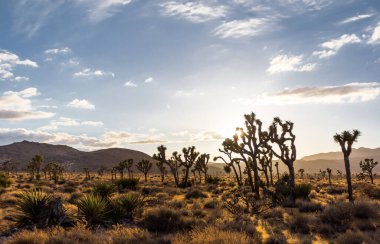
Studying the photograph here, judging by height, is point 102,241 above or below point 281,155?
below

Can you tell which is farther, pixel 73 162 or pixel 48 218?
pixel 73 162

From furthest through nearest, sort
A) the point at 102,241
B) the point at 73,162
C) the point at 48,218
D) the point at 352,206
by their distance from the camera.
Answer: the point at 73,162 < the point at 352,206 < the point at 48,218 < the point at 102,241

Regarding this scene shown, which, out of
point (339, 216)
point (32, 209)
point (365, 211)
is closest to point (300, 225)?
point (339, 216)

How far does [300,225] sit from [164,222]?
5381mm

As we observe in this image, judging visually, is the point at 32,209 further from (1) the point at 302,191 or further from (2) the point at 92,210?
(1) the point at 302,191

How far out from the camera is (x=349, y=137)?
23.2 m

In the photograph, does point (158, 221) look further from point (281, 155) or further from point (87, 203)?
point (281, 155)

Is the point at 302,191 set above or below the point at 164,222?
below

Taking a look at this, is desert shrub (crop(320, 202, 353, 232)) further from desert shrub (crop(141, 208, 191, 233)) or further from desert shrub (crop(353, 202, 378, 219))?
desert shrub (crop(141, 208, 191, 233))

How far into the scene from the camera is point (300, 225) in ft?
42.8

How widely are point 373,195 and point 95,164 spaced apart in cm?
17555

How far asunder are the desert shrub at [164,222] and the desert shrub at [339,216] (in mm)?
5595

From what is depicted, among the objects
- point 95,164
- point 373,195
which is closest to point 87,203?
point 373,195

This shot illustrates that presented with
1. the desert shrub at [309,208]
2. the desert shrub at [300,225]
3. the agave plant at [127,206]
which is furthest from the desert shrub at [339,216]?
the agave plant at [127,206]
